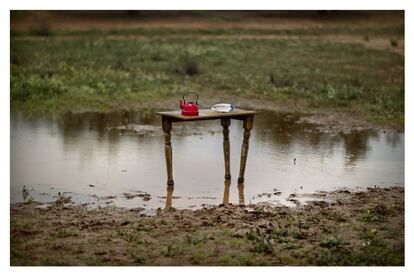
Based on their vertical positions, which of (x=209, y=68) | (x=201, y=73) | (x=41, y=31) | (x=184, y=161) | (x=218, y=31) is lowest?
(x=184, y=161)

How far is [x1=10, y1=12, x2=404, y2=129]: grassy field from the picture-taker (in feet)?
59.8

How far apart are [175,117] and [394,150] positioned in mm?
5174

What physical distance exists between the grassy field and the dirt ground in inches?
291

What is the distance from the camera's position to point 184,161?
11984mm

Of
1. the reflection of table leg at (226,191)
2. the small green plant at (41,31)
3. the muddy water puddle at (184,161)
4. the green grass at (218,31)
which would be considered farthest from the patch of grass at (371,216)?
the green grass at (218,31)

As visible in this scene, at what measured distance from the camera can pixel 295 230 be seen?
8.16 m

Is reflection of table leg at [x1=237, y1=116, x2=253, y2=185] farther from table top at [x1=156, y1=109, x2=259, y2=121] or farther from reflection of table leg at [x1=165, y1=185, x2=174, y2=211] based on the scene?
reflection of table leg at [x1=165, y1=185, x2=174, y2=211]

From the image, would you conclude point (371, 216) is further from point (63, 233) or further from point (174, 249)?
point (63, 233)

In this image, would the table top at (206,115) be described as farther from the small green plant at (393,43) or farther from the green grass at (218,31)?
the green grass at (218,31)

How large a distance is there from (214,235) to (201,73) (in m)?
15.4

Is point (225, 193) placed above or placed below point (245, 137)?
below

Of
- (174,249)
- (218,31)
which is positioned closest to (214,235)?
(174,249)

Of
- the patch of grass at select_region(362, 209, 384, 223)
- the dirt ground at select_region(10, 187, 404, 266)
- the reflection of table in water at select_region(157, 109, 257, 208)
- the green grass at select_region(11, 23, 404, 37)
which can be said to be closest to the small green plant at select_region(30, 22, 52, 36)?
the green grass at select_region(11, 23, 404, 37)
